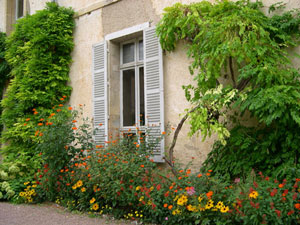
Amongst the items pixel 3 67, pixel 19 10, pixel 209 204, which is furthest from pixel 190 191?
pixel 19 10

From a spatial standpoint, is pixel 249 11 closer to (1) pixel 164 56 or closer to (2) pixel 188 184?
(1) pixel 164 56

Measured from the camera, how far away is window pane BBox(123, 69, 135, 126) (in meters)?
5.95

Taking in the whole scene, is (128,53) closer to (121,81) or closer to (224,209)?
(121,81)

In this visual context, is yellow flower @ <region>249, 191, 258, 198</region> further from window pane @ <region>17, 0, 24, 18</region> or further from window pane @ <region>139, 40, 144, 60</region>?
window pane @ <region>17, 0, 24, 18</region>

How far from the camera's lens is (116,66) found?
6090 millimetres

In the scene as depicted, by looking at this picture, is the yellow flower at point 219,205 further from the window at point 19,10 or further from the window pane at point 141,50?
the window at point 19,10

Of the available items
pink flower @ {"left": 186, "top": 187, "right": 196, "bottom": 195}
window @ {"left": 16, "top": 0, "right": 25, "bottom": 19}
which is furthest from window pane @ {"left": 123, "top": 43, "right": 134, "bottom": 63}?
window @ {"left": 16, "top": 0, "right": 25, "bottom": 19}

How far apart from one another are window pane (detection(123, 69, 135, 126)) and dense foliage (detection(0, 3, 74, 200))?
1.41 meters

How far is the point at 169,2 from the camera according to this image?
5211 mm

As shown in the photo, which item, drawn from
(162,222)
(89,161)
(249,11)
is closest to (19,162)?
(89,161)

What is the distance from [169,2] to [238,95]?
7.19 feet

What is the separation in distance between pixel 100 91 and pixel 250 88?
122 inches

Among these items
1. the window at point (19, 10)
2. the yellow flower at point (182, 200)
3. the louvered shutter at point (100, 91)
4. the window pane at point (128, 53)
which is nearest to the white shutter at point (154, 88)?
the window pane at point (128, 53)

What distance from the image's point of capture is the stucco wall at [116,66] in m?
4.88
